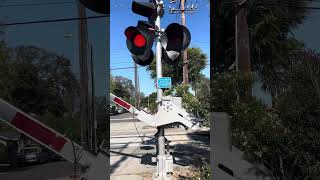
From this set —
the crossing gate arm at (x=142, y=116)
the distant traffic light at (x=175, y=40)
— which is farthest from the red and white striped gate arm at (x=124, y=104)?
the distant traffic light at (x=175, y=40)

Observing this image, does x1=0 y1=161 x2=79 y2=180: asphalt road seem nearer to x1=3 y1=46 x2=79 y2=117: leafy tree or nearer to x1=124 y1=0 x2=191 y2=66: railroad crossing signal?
x1=3 y1=46 x2=79 y2=117: leafy tree

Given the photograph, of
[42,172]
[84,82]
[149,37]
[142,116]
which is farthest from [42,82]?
[142,116]

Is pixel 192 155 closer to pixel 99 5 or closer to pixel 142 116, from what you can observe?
pixel 142 116

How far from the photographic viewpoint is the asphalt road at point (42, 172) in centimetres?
407

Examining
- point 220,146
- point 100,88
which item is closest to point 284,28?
point 220,146

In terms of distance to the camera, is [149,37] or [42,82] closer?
[42,82]

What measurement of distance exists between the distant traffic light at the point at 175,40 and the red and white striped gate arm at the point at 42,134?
191 centimetres

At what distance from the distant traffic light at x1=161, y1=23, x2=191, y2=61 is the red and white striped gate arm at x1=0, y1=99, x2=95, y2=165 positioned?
1.91 m

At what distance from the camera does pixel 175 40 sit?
559 cm

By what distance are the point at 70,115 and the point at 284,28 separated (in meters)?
2.26

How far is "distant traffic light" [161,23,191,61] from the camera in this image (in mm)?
5441

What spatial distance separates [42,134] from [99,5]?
126 cm

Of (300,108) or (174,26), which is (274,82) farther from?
(174,26)

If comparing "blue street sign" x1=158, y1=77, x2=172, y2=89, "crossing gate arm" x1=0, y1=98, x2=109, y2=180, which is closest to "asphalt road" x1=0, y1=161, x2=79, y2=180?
"crossing gate arm" x1=0, y1=98, x2=109, y2=180
